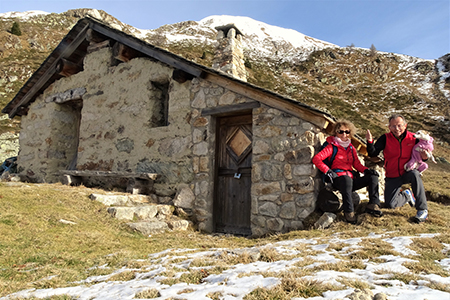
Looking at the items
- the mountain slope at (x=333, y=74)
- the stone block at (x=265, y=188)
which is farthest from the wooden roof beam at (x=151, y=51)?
the mountain slope at (x=333, y=74)

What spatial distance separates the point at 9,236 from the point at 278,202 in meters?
3.72

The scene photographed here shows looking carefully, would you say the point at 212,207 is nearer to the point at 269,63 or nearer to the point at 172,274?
the point at 172,274

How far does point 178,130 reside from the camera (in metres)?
6.21

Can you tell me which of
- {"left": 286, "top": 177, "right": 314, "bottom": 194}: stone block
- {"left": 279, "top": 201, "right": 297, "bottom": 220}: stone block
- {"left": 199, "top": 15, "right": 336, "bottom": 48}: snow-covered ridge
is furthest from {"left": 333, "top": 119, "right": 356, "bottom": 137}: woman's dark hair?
{"left": 199, "top": 15, "right": 336, "bottom": 48}: snow-covered ridge

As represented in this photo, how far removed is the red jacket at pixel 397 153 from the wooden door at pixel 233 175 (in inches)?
91.2

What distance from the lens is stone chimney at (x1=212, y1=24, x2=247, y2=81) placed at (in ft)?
25.7

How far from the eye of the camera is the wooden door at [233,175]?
19.0ft

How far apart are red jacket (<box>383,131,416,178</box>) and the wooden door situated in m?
2.32

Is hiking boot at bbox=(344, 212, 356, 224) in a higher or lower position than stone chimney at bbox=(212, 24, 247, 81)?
lower

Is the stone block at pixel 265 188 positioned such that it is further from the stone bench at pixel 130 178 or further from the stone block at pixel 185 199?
the stone bench at pixel 130 178

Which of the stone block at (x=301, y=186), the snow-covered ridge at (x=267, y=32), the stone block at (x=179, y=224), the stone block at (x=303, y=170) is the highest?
the snow-covered ridge at (x=267, y=32)

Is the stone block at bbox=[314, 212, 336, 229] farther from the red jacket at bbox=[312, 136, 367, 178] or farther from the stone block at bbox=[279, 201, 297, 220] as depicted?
the red jacket at bbox=[312, 136, 367, 178]

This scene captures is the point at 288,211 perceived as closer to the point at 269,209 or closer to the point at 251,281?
the point at 269,209

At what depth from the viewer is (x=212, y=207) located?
582cm
